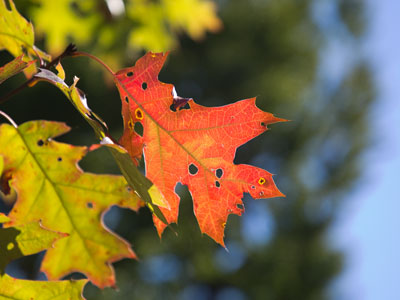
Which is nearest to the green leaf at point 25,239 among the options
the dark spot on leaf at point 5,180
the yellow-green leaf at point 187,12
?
the dark spot on leaf at point 5,180

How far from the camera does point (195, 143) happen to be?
24.7 inches

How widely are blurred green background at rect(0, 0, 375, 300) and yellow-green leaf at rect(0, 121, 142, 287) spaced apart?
620 cm

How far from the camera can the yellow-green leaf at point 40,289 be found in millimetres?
600

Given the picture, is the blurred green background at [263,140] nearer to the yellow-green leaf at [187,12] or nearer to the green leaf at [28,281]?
the yellow-green leaf at [187,12]

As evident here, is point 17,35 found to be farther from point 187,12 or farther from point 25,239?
point 187,12

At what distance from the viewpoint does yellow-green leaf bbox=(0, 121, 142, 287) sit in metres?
0.76

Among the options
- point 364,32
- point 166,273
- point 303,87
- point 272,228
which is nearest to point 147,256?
point 166,273

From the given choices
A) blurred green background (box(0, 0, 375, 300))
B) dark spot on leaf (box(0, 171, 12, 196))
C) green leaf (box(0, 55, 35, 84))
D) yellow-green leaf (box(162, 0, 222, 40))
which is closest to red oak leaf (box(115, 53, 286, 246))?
green leaf (box(0, 55, 35, 84))

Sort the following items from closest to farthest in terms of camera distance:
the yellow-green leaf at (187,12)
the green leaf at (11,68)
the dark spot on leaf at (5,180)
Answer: the green leaf at (11,68) < the dark spot on leaf at (5,180) < the yellow-green leaf at (187,12)

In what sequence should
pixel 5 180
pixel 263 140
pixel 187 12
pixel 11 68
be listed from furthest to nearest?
pixel 263 140 < pixel 187 12 < pixel 5 180 < pixel 11 68

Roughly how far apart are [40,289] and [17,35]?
0.41 meters

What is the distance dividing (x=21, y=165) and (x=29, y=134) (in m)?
0.05

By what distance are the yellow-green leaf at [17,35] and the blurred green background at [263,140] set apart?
6134mm

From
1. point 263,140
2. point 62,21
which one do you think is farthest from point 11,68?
point 263,140
